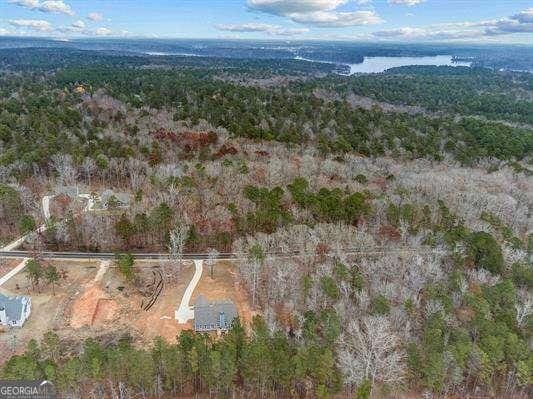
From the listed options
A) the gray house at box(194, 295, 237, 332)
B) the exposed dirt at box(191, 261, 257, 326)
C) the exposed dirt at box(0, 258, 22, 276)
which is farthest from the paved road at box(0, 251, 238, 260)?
the gray house at box(194, 295, 237, 332)

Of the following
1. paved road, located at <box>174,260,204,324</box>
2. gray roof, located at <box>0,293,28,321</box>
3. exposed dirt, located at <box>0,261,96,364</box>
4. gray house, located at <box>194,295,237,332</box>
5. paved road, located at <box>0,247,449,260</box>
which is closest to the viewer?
exposed dirt, located at <box>0,261,96,364</box>

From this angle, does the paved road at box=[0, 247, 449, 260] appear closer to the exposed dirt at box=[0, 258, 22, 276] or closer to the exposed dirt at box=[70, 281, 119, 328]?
the exposed dirt at box=[0, 258, 22, 276]

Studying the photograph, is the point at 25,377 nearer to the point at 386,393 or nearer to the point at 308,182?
the point at 386,393

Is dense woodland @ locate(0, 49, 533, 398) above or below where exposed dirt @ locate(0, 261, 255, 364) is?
above

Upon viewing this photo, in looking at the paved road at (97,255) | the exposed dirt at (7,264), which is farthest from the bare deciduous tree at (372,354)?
the exposed dirt at (7,264)

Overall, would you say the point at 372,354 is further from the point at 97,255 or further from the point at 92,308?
the point at 97,255

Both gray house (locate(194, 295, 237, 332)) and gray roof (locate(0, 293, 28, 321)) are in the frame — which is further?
gray roof (locate(0, 293, 28, 321))

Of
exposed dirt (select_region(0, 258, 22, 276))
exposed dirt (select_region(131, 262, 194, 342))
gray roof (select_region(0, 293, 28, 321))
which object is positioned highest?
gray roof (select_region(0, 293, 28, 321))

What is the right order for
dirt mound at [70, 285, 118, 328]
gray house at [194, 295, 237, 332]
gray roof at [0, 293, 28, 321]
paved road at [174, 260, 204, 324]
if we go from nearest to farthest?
gray house at [194, 295, 237, 332], gray roof at [0, 293, 28, 321], dirt mound at [70, 285, 118, 328], paved road at [174, 260, 204, 324]
